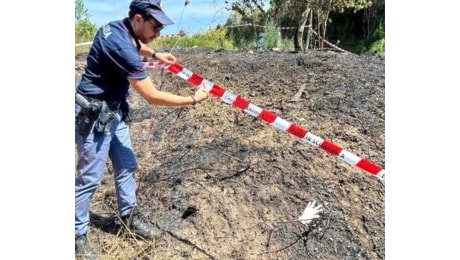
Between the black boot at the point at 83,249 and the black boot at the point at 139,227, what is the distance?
291 mm

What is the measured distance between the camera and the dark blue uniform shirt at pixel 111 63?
7.65 feet

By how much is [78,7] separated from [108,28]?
0.79 m

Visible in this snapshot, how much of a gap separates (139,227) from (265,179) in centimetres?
75

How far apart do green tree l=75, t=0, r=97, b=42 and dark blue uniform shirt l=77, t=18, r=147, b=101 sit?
0.68 m

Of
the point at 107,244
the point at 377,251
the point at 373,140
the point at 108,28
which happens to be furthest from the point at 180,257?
the point at 373,140

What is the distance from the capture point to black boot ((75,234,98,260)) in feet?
8.42

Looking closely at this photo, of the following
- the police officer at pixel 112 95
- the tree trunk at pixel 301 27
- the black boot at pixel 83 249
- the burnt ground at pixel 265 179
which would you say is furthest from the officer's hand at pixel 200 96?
the tree trunk at pixel 301 27

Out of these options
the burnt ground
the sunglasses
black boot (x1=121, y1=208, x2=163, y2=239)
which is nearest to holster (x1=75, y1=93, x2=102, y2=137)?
the sunglasses

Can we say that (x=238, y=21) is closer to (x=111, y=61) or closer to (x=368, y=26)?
(x=368, y=26)

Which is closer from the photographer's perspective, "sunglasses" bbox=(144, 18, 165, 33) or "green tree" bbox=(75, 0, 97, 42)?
"sunglasses" bbox=(144, 18, 165, 33)

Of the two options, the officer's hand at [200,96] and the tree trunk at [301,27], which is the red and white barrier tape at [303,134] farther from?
the tree trunk at [301,27]

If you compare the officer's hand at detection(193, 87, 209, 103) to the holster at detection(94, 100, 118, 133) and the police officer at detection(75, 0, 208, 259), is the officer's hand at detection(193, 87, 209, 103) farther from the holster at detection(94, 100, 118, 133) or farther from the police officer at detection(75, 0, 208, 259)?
the holster at detection(94, 100, 118, 133)

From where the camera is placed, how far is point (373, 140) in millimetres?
3383

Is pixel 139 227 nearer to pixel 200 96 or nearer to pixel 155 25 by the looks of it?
pixel 200 96
